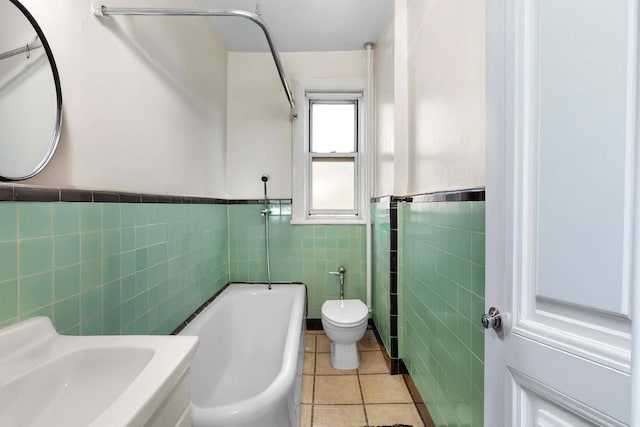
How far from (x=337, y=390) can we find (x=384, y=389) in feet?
0.96

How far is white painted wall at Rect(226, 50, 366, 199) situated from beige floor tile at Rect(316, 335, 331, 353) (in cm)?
136

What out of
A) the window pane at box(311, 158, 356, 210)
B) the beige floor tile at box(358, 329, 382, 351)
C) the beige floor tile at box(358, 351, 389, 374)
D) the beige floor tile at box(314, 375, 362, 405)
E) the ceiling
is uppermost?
the ceiling

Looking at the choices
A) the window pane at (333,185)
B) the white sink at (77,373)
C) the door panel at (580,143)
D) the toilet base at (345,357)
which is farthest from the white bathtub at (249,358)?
the door panel at (580,143)

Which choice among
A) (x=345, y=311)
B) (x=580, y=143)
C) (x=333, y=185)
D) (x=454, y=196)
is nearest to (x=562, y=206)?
(x=580, y=143)

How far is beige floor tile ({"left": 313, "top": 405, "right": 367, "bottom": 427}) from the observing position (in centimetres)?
146

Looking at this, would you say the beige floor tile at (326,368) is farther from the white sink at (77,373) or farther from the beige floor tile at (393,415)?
the white sink at (77,373)

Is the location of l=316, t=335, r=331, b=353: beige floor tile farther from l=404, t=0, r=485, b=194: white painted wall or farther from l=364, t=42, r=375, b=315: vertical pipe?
l=404, t=0, r=485, b=194: white painted wall

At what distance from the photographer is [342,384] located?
178 cm

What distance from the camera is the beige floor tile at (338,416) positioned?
146 cm

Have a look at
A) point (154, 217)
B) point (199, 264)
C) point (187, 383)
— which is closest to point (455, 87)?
point (187, 383)

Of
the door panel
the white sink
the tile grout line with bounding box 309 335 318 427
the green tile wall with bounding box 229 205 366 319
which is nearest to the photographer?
the door panel

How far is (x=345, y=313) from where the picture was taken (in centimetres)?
197

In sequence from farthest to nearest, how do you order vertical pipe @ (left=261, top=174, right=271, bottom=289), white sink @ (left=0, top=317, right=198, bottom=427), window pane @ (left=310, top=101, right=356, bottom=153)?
window pane @ (left=310, top=101, right=356, bottom=153) < vertical pipe @ (left=261, top=174, right=271, bottom=289) < white sink @ (left=0, top=317, right=198, bottom=427)

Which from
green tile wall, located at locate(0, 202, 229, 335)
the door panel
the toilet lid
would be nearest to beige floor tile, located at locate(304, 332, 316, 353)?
the toilet lid
